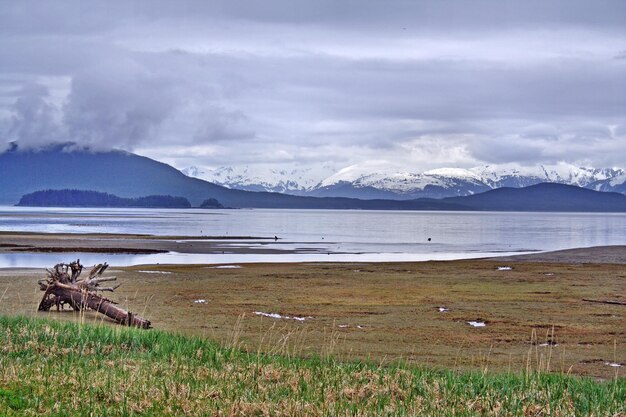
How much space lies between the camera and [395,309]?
29.4 metres

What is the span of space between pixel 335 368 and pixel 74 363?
4.65m

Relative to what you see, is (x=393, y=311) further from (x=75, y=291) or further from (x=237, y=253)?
(x=237, y=253)

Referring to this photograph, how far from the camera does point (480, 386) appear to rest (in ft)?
45.4

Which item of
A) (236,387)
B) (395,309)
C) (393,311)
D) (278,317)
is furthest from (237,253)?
(236,387)

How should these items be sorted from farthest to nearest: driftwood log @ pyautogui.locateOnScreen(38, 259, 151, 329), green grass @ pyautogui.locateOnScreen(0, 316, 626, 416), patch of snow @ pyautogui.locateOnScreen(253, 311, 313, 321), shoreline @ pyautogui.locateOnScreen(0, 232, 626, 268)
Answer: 1. shoreline @ pyautogui.locateOnScreen(0, 232, 626, 268)
2. patch of snow @ pyautogui.locateOnScreen(253, 311, 313, 321)
3. driftwood log @ pyautogui.locateOnScreen(38, 259, 151, 329)
4. green grass @ pyautogui.locateOnScreen(0, 316, 626, 416)

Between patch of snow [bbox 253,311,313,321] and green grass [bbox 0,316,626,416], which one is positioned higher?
green grass [bbox 0,316,626,416]

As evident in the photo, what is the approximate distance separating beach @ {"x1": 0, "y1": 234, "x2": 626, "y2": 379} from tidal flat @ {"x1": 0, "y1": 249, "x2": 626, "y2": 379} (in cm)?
5

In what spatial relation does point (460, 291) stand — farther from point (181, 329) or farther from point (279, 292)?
point (181, 329)

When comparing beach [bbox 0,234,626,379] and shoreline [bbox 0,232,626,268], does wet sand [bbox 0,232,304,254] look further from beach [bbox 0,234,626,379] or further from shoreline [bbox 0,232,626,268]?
beach [bbox 0,234,626,379]

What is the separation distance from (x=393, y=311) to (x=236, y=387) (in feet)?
54.2

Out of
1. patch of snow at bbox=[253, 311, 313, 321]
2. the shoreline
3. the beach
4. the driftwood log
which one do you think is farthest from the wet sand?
the driftwood log

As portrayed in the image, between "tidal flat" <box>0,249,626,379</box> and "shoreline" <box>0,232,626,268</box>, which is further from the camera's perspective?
"shoreline" <box>0,232,626,268</box>

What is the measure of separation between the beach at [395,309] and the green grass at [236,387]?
2230mm

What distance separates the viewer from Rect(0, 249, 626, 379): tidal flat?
66.6ft
